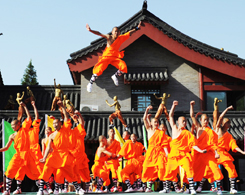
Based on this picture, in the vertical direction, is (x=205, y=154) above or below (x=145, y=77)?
below

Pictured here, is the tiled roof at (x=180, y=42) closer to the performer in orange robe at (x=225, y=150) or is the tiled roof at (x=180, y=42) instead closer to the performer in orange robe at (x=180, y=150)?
the performer in orange robe at (x=225, y=150)

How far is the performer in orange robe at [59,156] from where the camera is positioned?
30.4 feet

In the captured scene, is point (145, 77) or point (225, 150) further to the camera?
point (145, 77)

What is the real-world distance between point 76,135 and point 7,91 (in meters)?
10.00

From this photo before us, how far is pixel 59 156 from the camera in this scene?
9406 millimetres

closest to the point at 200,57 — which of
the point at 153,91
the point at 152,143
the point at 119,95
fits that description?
the point at 153,91

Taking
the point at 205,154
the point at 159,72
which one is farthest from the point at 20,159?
the point at 159,72

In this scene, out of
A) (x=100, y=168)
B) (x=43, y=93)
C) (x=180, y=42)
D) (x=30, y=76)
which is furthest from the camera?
(x=30, y=76)

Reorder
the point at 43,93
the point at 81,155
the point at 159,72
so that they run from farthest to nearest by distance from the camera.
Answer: the point at 43,93 < the point at 159,72 < the point at 81,155

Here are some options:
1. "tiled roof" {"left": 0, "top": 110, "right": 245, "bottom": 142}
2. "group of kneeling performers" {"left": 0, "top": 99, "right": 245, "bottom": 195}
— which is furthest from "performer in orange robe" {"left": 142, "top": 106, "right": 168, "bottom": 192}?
"tiled roof" {"left": 0, "top": 110, "right": 245, "bottom": 142}

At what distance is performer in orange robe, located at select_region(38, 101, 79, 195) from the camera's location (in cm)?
927

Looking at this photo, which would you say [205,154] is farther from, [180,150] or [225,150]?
[225,150]

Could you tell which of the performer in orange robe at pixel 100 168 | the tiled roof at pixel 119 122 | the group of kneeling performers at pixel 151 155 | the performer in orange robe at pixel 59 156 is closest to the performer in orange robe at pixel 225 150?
the group of kneeling performers at pixel 151 155

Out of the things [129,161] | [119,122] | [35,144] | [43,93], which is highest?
[43,93]
